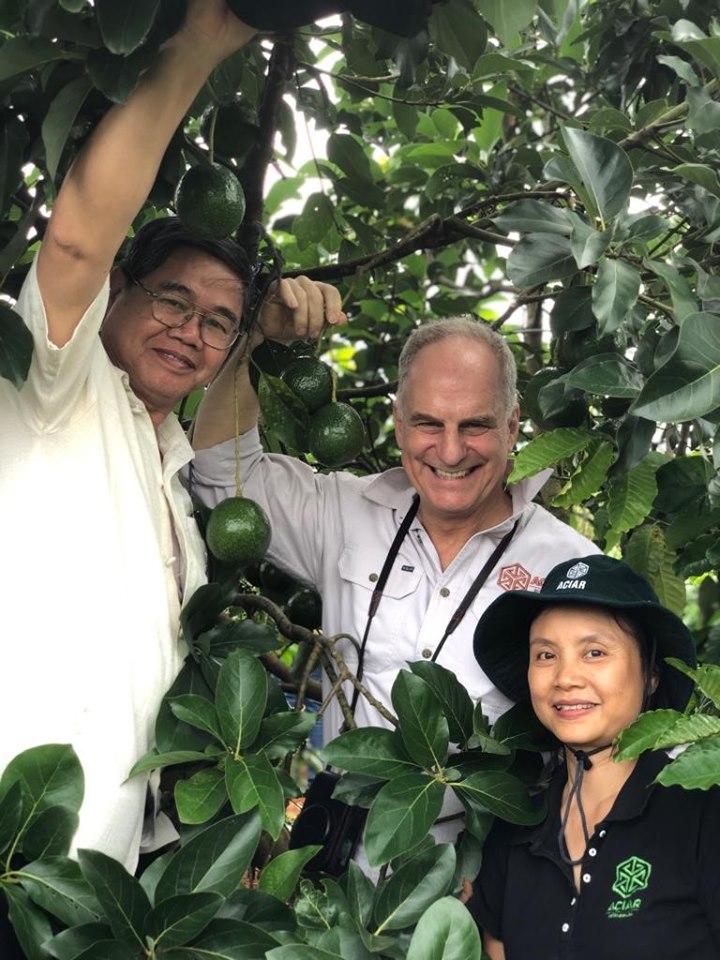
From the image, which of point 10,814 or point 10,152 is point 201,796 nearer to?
point 10,814

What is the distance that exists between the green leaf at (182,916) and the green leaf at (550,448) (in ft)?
2.36

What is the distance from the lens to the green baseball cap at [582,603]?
191 centimetres

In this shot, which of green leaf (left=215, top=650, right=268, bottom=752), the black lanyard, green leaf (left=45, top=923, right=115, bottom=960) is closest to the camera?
green leaf (left=45, top=923, right=115, bottom=960)

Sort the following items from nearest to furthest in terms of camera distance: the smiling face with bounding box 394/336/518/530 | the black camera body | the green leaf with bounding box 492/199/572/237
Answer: the green leaf with bounding box 492/199/572/237 < the black camera body < the smiling face with bounding box 394/336/518/530

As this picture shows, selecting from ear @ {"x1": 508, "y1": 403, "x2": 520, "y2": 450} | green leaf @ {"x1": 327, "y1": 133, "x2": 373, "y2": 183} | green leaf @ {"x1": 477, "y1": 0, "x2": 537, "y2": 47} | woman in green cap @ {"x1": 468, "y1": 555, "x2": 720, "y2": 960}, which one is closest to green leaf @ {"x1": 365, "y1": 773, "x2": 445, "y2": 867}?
woman in green cap @ {"x1": 468, "y1": 555, "x2": 720, "y2": 960}

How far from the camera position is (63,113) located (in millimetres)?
1467

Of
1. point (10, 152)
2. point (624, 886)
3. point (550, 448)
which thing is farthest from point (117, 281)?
point (624, 886)

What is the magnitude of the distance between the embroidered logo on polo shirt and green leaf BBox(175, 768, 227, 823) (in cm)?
58

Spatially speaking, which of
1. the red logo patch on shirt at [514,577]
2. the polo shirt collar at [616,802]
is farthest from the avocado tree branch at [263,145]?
the polo shirt collar at [616,802]

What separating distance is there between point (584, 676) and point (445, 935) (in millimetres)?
547

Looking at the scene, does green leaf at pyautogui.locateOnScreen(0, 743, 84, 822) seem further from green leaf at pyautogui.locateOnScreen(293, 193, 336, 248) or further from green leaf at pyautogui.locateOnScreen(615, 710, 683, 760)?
green leaf at pyautogui.locateOnScreen(293, 193, 336, 248)

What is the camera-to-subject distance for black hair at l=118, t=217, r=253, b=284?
2025 millimetres

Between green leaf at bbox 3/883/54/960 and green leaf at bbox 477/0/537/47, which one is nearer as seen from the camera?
green leaf at bbox 3/883/54/960

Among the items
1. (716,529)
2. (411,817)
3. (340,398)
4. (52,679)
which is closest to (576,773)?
(411,817)
